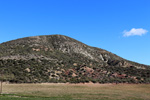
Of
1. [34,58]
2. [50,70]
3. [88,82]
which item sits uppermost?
[34,58]

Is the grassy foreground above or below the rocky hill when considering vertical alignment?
below

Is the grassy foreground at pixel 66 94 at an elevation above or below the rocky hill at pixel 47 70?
below

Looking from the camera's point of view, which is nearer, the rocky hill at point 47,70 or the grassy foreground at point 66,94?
the grassy foreground at point 66,94

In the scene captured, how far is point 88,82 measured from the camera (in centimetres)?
5281

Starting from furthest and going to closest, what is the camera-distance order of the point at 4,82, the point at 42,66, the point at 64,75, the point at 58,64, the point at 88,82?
1. the point at 58,64
2. the point at 42,66
3. the point at 64,75
4. the point at 88,82
5. the point at 4,82

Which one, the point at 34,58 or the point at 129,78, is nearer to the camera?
the point at 129,78

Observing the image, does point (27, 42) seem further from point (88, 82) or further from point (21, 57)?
point (88, 82)

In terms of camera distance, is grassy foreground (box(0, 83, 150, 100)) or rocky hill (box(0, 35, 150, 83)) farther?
rocky hill (box(0, 35, 150, 83))

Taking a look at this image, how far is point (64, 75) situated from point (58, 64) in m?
9.97

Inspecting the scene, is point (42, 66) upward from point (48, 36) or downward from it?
downward

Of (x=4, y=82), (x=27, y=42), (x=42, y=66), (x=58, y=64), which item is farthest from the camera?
(x=27, y=42)

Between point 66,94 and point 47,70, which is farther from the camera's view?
point 47,70

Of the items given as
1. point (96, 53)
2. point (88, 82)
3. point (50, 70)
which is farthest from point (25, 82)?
point (96, 53)

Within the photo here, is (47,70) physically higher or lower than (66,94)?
higher
